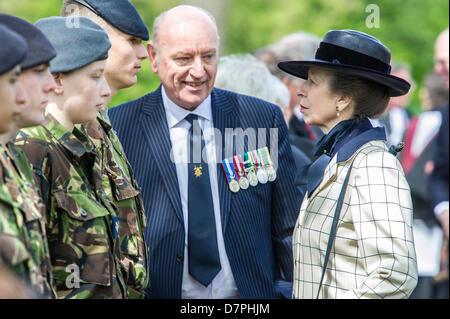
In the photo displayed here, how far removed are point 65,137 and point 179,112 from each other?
118 centimetres

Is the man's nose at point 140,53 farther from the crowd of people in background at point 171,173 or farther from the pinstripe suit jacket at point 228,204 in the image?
the pinstripe suit jacket at point 228,204

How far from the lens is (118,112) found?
14.4ft

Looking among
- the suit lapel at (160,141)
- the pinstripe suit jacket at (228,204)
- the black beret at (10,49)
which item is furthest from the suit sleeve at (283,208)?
the black beret at (10,49)

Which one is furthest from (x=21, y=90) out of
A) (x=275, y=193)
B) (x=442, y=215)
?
(x=442, y=215)

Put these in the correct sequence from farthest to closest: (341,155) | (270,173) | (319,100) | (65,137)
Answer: (270,173), (319,100), (341,155), (65,137)

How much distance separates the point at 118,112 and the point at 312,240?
1384mm

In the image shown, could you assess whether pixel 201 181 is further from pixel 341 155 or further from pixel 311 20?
pixel 311 20

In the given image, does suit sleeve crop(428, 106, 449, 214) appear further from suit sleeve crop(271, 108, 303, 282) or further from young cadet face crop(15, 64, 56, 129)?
young cadet face crop(15, 64, 56, 129)

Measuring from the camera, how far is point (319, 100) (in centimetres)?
384

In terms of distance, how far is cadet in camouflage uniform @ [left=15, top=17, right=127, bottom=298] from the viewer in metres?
3.10

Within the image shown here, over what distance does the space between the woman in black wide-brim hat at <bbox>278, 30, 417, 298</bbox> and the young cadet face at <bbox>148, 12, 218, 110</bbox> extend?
1.57 ft

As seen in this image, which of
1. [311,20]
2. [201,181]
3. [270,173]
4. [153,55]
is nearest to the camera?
[201,181]

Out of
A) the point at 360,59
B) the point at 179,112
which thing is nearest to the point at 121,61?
the point at 179,112
